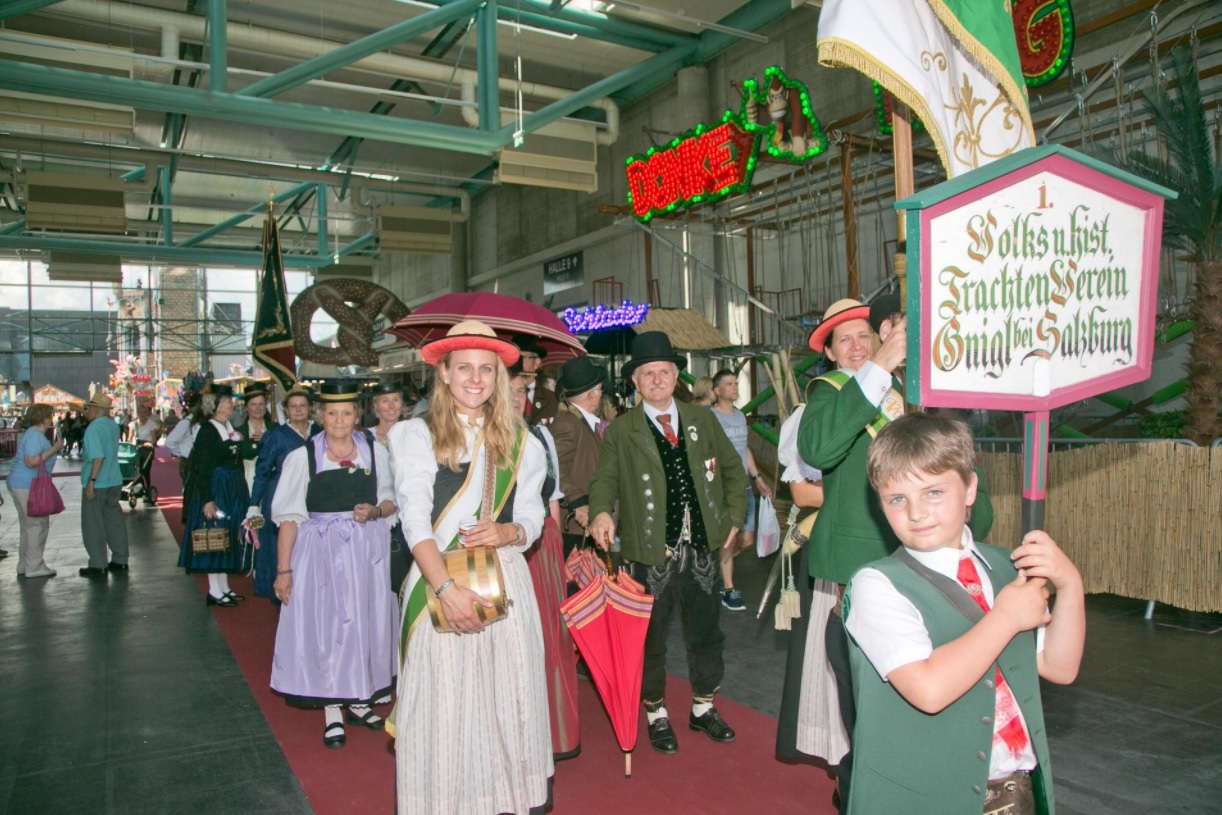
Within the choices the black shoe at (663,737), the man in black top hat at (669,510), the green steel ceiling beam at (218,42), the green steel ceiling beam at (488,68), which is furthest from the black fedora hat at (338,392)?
the green steel ceiling beam at (488,68)

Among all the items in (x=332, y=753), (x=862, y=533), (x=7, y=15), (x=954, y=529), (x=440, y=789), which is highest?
(x=7, y=15)

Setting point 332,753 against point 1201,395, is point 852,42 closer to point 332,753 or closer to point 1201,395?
point 332,753

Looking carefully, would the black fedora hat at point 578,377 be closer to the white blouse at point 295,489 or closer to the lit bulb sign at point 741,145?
the white blouse at point 295,489

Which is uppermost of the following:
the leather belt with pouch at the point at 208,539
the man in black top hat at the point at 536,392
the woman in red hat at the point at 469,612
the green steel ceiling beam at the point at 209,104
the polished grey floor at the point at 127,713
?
the green steel ceiling beam at the point at 209,104

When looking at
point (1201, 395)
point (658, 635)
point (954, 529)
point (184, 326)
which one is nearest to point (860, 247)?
point (1201, 395)

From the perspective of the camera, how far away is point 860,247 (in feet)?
41.0

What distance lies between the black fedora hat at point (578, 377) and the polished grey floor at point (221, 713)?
5.60 feet

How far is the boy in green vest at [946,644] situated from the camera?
1.36 metres

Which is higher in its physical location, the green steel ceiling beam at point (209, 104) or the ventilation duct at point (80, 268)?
the green steel ceiling beam at point (209, 104)

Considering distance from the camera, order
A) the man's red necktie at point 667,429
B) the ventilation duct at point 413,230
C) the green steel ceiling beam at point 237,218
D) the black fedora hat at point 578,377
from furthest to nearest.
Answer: the green steel ceiling beam at point 237,218
the ventilation duct at point 413,230
the black fedora hat at point 578,377
the man's red necktie at point 667,429

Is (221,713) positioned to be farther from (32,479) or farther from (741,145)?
(741,145)

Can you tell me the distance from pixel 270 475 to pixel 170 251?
63.5 ft

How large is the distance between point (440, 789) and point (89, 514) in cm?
721

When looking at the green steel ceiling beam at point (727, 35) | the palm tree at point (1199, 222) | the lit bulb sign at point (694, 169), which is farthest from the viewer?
the green steel ceiling beam at point (727, 35)
